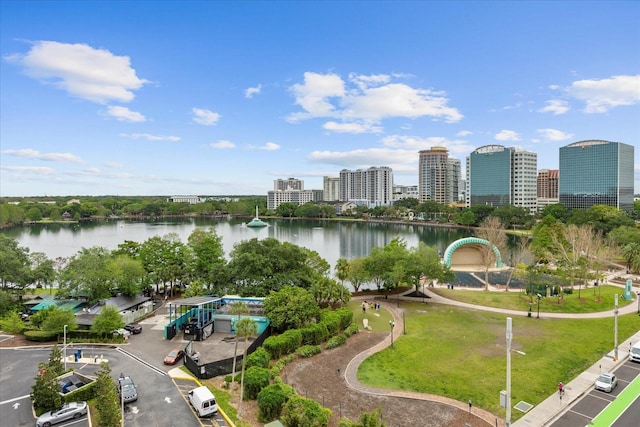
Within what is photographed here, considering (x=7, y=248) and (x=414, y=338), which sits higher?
(x=7, y=248)

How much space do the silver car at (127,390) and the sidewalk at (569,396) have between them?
65.3ft

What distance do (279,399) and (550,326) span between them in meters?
26.1

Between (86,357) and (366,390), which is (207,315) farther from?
(366,390)

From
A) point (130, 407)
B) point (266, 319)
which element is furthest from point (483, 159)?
point (130, 407)

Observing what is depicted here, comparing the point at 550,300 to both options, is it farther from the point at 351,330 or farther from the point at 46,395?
the point at 46,395

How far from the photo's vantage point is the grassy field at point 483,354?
910 inches

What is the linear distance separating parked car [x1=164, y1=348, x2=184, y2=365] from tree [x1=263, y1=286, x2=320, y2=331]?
7152 mm

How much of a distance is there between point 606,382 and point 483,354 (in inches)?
282

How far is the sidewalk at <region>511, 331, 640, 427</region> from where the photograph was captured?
19719mm

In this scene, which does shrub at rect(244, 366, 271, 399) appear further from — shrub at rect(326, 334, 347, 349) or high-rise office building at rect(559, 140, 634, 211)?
high-rise office building at rect(559, 140, 634, 211)

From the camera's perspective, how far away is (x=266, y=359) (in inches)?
982

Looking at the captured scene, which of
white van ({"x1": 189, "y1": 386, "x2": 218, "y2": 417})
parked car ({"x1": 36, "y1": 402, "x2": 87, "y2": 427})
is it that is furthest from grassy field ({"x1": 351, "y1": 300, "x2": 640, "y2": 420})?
parked car ({"x1": 36, "y1": 402, "x2": 87, "y2": 427})

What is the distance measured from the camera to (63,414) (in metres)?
19.9

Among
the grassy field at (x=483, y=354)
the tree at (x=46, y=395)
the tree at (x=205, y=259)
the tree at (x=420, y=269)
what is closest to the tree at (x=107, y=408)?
the tree at (x=46, y=395)
